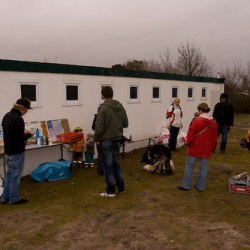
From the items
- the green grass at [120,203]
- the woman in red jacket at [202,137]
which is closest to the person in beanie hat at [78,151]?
the green grass at [120,203]

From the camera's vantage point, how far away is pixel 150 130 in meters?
11.2

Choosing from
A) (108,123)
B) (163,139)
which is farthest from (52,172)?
(163,139)

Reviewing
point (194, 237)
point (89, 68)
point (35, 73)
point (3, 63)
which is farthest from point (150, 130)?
point (194, 237)

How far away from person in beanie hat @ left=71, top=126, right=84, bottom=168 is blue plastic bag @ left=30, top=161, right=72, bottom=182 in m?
0.66

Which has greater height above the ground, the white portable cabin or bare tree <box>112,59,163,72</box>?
bare tree <box>112,59,163,72</box>

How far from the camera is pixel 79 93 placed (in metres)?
8.25

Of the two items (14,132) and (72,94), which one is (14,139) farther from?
(72,94)

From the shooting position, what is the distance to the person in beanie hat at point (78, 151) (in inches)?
301

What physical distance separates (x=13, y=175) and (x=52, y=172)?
1.83 meters

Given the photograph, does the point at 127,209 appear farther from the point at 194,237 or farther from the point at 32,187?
the point at 32,187

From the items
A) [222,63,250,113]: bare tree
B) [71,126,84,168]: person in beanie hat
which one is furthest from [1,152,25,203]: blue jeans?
[222,63,250,113]: bare tree

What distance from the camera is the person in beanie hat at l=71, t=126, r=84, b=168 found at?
7648 millimetres

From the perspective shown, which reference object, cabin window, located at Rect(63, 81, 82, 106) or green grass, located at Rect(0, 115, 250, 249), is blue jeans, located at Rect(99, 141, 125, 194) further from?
cabin window, located at Rect(63, 81, 82, 106)

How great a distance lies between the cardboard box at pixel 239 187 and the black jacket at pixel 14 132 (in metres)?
3.94
